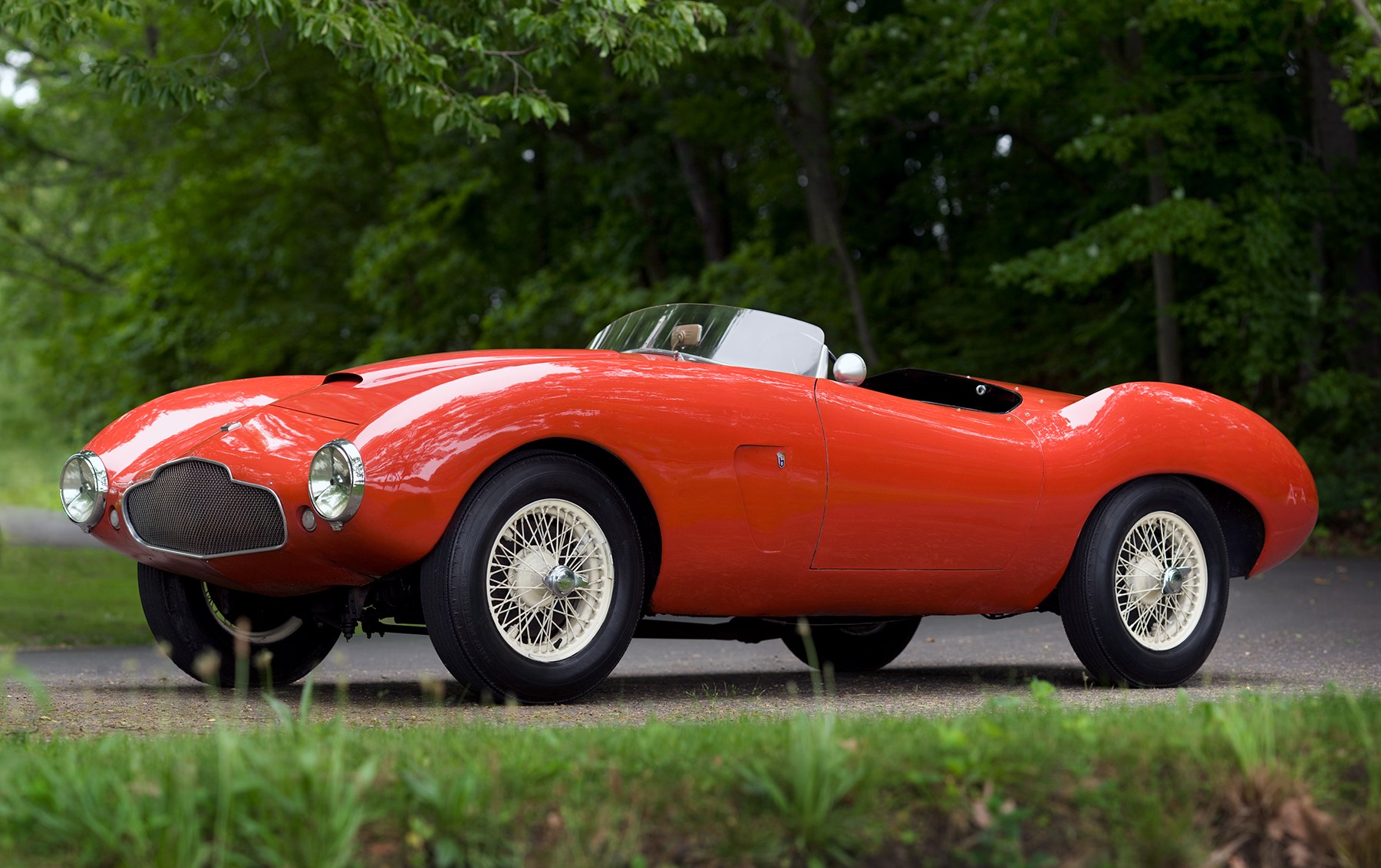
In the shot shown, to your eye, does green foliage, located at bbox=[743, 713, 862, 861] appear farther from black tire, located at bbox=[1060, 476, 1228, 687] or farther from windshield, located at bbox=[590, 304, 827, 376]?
black tire, located at bbox=[1060, 476, 1228, 687]

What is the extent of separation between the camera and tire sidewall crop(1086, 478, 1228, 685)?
599cm

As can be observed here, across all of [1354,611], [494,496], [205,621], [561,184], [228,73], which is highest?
[228,73]

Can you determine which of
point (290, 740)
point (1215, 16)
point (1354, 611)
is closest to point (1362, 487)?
point (1215, 16)

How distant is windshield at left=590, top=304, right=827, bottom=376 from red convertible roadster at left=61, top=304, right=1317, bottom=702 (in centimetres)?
2

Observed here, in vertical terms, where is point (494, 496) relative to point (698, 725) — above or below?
above

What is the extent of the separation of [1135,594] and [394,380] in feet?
11.0

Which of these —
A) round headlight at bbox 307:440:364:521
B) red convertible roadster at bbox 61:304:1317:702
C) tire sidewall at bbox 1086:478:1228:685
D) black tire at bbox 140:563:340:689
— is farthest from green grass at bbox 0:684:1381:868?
tire sidewall at bbox 1086:478:1228:685

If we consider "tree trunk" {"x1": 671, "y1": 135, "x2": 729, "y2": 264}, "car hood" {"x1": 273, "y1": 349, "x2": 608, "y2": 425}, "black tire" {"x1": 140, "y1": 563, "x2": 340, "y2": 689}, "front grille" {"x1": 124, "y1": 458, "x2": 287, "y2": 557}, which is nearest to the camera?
"front grille" {"x1": 124, "y1": 458, "x2": 287, "y2": 557}

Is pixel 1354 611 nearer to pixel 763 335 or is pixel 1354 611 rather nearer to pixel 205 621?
pixel 763 335

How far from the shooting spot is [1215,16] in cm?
1341

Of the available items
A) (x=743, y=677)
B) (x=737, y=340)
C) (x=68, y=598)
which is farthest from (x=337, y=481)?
(x=68, y=598)

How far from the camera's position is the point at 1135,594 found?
6.14 m

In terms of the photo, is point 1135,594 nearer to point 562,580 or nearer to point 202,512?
point 562,580

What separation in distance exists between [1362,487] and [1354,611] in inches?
246
